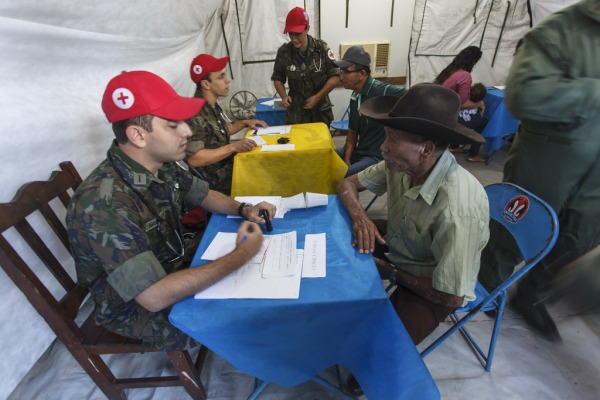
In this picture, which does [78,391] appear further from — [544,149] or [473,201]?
[544,149]

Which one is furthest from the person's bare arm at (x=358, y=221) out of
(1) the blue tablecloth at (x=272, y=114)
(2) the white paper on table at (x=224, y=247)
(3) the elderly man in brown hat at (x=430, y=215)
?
(1) the blue tablecloth at (x=272, y=114)

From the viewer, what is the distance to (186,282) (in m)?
0.97

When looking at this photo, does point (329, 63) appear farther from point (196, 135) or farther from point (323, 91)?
point (196, 135)

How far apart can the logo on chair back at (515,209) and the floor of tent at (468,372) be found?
546 mm

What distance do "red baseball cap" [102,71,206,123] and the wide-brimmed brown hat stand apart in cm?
85

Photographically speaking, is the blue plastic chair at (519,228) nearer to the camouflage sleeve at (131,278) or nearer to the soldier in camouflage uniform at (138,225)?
the soldier in camouflage uniform at (138,225)

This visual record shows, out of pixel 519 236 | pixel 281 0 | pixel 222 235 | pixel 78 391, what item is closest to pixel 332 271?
pixel 222 235

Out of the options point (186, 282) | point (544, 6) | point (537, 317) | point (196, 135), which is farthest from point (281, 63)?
point (544, 6)

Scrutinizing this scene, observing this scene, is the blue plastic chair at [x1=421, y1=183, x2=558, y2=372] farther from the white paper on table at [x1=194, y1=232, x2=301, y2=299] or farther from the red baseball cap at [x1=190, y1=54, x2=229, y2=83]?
the red baseball cap at [x1=190, y1=54, x2=229, y2=83]

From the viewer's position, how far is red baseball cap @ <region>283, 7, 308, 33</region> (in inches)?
112

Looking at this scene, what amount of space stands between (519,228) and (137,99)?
1683 mm

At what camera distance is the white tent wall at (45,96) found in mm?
1209

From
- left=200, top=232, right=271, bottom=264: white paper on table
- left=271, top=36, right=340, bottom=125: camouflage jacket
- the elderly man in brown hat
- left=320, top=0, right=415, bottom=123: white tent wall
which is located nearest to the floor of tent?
the elderly man in brown hat

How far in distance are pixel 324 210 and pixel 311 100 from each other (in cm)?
Answer: 218
